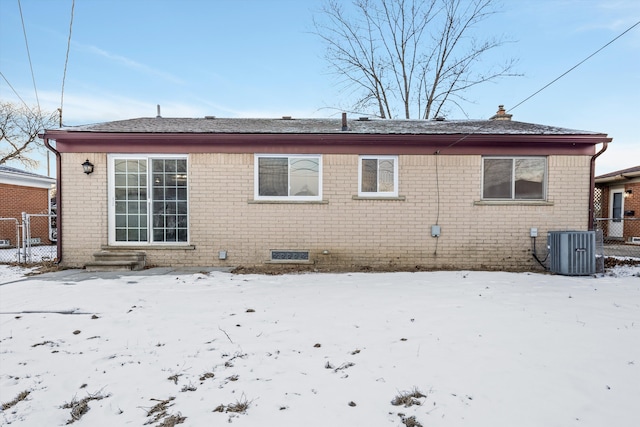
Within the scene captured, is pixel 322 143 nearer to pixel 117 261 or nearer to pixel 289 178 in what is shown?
pixel 289 178

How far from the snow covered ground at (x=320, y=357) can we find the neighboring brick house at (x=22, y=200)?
11153mm

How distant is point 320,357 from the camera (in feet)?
9.86

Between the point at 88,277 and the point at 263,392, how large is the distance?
224 inches

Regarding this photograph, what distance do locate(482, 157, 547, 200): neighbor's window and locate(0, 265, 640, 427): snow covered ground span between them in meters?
2.75

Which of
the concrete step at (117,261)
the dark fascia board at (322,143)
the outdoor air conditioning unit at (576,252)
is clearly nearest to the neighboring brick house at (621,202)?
the outdoor air conditioning unit at (576,252)

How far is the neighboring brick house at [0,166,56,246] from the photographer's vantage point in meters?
13.1

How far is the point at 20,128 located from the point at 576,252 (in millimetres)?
33267

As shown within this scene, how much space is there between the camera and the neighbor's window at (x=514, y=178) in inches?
296

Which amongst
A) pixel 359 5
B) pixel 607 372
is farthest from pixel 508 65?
pixel 607 372

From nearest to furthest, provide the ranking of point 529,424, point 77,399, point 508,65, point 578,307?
1. point 529,424
2. point 77,399
3. point 578,307
4. point 508,65

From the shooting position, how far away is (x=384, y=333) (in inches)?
141

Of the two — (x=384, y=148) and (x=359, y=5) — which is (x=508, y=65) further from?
(x=384, y=148)

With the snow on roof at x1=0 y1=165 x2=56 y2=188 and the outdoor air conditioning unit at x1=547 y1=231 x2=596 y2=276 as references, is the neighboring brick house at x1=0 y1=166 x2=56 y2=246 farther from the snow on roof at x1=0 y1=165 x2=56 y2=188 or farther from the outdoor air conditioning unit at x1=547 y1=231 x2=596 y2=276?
the outdoor air conditioning unit at x1=547 y1=231 x2=596 y2=276

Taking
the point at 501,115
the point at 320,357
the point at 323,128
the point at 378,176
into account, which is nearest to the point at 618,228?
the point at 501,115
